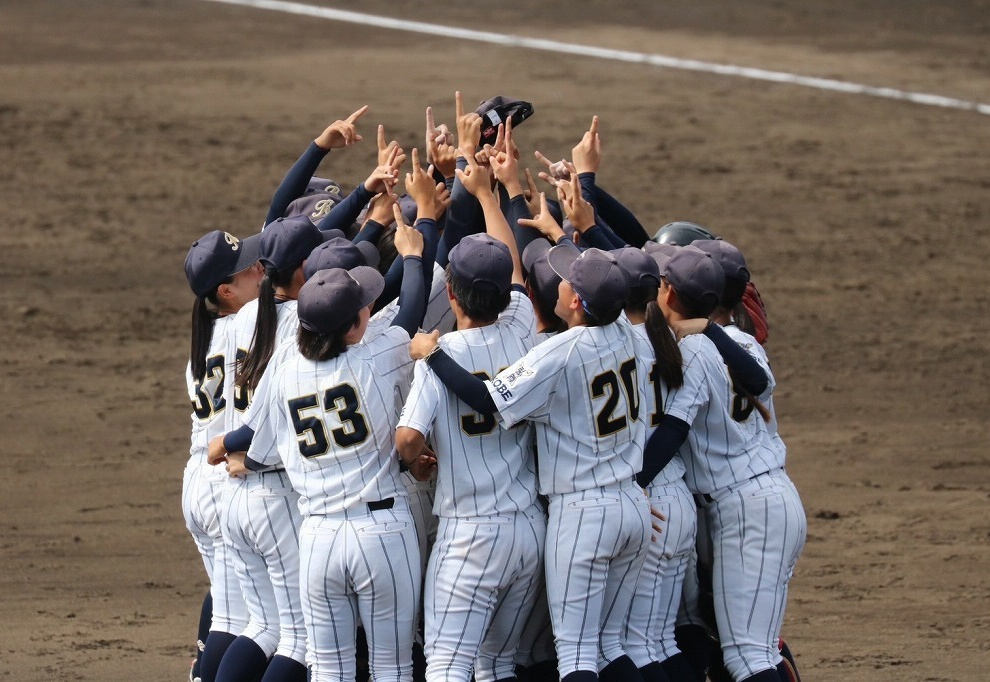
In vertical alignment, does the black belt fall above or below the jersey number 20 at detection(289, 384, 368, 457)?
below

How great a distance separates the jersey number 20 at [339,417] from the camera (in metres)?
4.17

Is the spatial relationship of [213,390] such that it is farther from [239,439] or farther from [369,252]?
[369,252]

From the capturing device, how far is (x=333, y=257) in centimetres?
442

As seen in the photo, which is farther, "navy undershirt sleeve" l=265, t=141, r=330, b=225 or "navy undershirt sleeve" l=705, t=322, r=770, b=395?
"navy undershirt sleeve" l=265, t=141, r=330, b=225

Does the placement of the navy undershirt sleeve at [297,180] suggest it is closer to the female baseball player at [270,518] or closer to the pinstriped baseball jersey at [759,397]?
the female baseball player at [270,518]

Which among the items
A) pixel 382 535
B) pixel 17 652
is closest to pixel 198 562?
pixel 17 652

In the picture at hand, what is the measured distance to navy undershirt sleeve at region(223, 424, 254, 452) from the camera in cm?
436

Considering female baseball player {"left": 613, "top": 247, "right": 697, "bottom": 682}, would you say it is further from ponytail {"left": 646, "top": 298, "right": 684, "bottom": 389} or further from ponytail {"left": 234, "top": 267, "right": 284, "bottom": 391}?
ponytail {"left": 234, "top": 267, "right": 284, "bottom": 391}

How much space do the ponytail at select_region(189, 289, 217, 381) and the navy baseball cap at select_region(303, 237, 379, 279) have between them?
0.40 meters

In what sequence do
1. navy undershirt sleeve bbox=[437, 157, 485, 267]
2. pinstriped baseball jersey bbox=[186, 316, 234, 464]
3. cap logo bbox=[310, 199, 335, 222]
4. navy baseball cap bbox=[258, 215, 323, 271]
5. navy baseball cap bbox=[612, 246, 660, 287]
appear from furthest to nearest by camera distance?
cap logo bbox=[310, 199, 335, 222], navy undershirt sleeve bbox=[437, 157, 485, 267], pinstriped baseball jersey bbox=[186, 316, 234, 464], navy baseball cap bbox=[258, 215, 323, 271], navy baseball cap bbox=[612, 246, 660, 287]

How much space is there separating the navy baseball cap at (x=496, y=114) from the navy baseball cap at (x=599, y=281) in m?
1.02

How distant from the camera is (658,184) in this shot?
1180 cm

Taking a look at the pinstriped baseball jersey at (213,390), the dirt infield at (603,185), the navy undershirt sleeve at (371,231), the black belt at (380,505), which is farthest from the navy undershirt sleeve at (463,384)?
the dirt infield at (603,185)

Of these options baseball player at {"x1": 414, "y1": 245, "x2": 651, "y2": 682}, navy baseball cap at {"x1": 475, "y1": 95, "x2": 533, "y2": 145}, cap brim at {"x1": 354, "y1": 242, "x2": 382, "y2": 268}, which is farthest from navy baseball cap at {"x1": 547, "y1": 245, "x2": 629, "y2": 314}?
navy baseball cap at {"x1": 475, "y1": 95, "x2": 533, "y2": 145}
